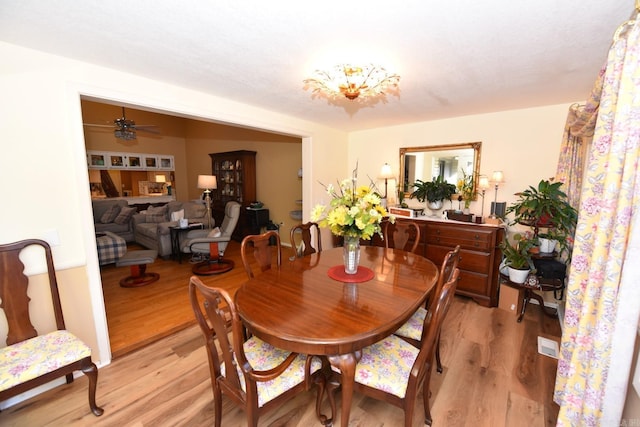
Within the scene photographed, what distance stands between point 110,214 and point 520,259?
23.7ft

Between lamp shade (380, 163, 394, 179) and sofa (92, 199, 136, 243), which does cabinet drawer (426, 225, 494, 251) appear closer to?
lamp shade (380, 163, 394, 179)

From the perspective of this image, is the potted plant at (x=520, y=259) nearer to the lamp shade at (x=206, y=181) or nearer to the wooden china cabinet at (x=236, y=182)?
the wooden china cabinet at (x=236, y=182)

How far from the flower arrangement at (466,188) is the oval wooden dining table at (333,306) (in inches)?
68.6

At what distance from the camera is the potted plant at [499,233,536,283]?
276cm

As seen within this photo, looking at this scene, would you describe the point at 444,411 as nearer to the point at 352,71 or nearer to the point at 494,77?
the point at 352,71

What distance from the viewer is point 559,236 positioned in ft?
8.59

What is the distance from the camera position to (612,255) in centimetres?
106

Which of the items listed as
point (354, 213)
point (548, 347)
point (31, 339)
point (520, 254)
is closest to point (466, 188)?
point (520, 254)

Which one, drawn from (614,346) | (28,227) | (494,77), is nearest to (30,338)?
(28,227)

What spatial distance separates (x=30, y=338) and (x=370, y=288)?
2226 mm

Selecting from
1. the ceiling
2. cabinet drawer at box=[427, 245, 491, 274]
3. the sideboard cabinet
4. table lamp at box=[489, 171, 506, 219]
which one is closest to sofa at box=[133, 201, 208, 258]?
the ceiling

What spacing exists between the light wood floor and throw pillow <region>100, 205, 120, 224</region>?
3776 mm

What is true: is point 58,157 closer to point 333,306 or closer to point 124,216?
point 333,306

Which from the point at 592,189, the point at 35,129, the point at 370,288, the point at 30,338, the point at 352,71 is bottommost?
the point at 30,338
